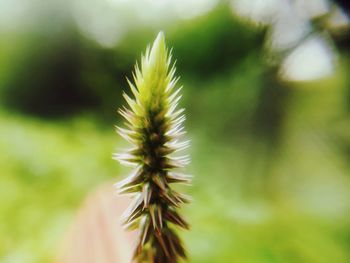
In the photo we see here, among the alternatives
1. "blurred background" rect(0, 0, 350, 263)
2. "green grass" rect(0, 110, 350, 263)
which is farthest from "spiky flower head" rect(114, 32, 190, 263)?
"green grass" rect(0, 110, 350, 263)

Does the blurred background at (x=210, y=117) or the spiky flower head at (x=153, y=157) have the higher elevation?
the blurred background at (x=210, y=117)

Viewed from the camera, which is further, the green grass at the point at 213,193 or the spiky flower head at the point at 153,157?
the green grass at the point at 213,193

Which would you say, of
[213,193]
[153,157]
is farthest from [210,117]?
[153,157]

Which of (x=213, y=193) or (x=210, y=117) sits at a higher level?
(x=210, y=117)

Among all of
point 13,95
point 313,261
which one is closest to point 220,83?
point 313,261

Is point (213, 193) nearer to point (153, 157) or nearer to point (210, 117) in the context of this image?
point (210, 117)

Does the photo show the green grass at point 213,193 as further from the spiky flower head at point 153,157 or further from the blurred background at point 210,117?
the spiky flower head at point 153,157

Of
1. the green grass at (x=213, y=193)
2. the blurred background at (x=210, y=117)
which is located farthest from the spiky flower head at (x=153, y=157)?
the green grass at (x=213, y=193)

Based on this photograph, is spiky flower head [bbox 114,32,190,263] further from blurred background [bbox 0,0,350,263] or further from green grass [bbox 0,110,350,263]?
green grass [bbox 0,110,350,263]
